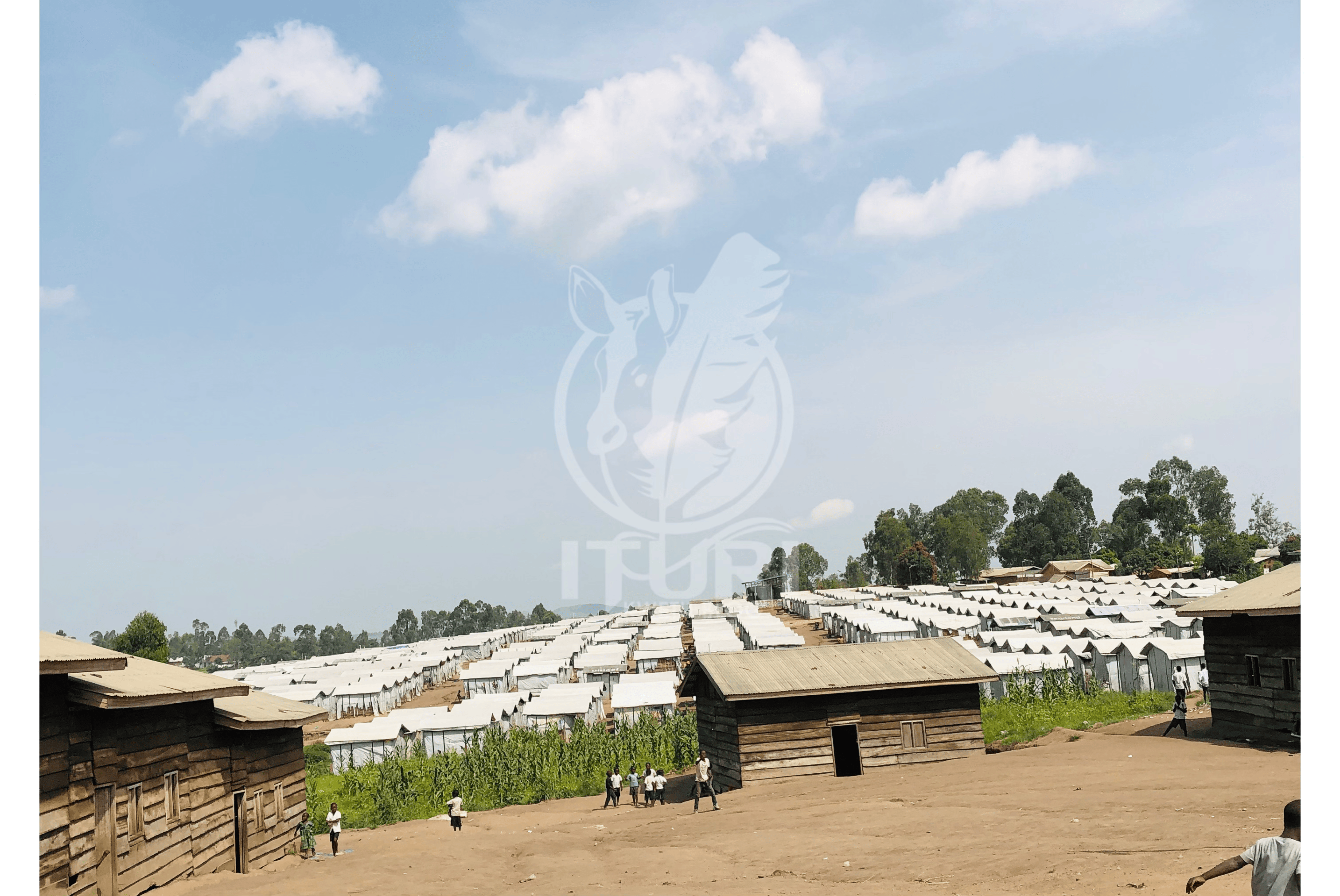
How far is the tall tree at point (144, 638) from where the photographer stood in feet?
150

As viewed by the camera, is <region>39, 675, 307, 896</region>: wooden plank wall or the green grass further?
the green grass

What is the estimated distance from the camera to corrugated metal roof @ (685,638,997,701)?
24547 millimetres

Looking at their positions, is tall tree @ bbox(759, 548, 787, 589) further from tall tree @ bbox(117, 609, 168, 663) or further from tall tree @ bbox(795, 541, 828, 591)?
tall tree @ bbox(117, 609, 168, 663)

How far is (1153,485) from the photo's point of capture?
5241 inches

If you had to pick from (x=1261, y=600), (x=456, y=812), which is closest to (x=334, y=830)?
(x=456, y=812)

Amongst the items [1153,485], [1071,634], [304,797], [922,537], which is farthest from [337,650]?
[304,797]

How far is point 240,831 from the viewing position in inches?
724

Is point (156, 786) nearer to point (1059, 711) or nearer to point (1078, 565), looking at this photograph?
point (1059, 711)

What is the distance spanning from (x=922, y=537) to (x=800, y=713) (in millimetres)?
144214

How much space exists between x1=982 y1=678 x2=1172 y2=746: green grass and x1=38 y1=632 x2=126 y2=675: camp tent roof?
26.9 metres

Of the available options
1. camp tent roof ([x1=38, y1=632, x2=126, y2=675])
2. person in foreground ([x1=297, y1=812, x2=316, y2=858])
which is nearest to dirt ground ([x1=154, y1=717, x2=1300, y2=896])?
person in foreground ([x1=297, y1=812, x2=316, y2=858])

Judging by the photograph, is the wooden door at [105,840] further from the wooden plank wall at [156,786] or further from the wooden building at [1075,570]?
the wooden building at [1075,570]

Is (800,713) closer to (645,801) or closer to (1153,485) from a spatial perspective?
(645,801)

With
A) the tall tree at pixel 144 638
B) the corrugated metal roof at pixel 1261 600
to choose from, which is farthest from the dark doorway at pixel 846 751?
the tall tree at pixel 144 638
